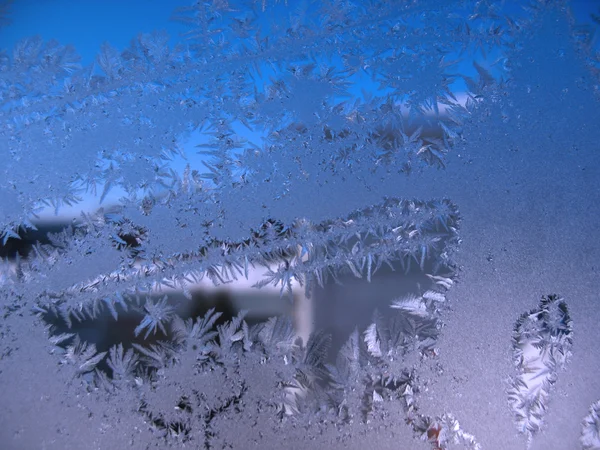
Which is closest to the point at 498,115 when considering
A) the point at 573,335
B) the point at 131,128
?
the point at 573,335

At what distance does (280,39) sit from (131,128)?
15cm

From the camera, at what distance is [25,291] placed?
0.38m

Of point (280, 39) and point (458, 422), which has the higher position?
point (280, 39)

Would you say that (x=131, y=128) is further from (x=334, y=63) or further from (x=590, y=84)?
Result: (x=590, y=84)

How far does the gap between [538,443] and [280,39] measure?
14.9 inches

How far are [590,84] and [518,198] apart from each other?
0.10 m

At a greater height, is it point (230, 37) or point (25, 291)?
point (230, 37)

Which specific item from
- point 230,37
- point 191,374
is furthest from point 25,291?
point 230,37

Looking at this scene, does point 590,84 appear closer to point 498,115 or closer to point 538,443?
point 498,115

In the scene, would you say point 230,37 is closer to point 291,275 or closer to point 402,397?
point 291,275

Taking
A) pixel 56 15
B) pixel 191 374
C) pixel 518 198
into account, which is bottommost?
pixel 191 374

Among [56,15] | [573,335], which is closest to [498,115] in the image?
[573,335]

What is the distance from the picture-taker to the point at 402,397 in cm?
34

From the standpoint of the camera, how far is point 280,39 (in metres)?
0.38
